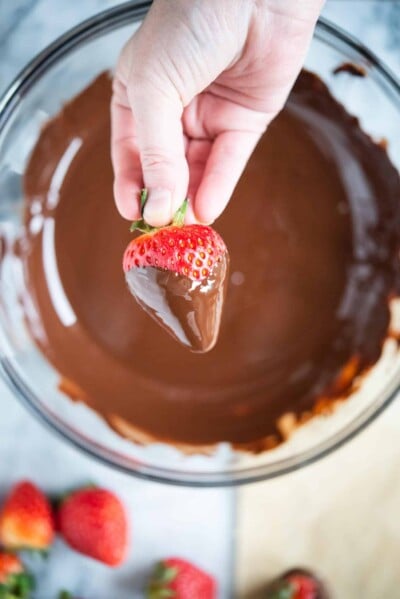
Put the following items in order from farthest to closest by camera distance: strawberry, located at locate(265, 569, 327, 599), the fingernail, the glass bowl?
strawberry, located at locate(265, 569, 327, 599)
the glass bowl
the fingernail

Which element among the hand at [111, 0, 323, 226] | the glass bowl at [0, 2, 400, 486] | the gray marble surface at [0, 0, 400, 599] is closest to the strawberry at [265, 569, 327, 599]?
the gray marble surface at [0, 0, 400, 599]

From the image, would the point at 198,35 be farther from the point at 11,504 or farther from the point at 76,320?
the point at 11,504

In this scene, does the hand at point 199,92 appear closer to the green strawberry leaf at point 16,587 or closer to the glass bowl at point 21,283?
the glass bowl at point 21,283

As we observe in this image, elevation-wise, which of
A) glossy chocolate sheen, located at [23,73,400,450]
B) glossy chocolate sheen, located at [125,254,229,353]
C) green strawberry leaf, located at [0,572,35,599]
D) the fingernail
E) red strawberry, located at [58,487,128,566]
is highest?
glossy chocolate sheen, located at [23,73,400,450]

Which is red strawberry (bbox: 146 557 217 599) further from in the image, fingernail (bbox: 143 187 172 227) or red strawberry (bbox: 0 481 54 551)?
fingernail (bbox: 143 187 172 227)

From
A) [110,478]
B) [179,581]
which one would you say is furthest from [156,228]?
[179,581]

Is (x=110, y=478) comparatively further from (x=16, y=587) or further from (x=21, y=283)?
(x=21, y=283)
